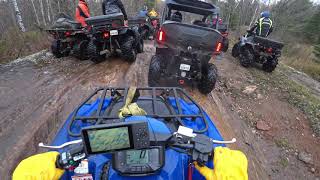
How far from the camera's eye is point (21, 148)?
4.08 meters

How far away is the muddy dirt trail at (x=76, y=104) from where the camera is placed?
4.32 meters

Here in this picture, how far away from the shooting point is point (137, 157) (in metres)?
1.67

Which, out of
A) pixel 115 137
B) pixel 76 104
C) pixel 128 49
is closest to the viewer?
pixel 115 137

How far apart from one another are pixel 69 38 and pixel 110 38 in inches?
58.3

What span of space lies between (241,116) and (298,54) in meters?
16.4

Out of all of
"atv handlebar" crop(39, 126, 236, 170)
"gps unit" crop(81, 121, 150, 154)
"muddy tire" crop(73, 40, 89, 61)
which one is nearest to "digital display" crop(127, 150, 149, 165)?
"atv handlebar" crop(39, 126, 236, 170)

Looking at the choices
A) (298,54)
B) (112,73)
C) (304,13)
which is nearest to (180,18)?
(112,73)

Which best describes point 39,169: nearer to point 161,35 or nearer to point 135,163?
point 135,163

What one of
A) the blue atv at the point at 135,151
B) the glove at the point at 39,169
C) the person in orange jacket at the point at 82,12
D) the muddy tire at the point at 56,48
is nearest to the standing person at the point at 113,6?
the person in orange jacket at the point at 82,12

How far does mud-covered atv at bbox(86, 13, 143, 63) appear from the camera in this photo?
7277 millimetres

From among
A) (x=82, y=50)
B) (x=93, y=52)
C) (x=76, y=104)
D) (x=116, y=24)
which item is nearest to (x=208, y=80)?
(x=76, y=104)

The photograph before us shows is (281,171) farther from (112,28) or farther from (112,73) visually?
(112,28)

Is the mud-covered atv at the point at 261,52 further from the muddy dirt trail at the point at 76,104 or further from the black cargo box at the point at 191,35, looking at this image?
the black cargo box at the point at 191,35

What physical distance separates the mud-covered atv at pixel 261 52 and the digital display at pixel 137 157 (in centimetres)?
865
